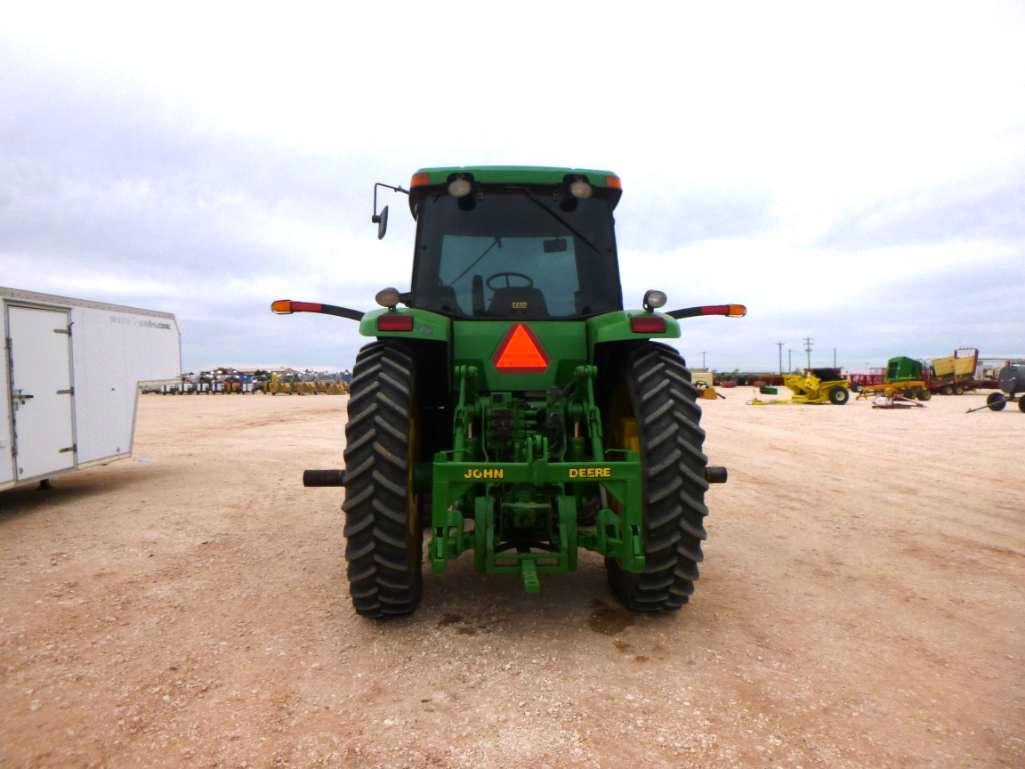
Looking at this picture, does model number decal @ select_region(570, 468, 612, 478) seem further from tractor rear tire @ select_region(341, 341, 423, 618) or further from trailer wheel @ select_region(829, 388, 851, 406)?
trailer wheel @ select_region(829, 388, 851, 406)

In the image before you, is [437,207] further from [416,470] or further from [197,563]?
[197,563]

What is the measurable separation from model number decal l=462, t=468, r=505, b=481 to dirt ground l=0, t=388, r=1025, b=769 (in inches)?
35.6

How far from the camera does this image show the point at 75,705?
268 centimetres

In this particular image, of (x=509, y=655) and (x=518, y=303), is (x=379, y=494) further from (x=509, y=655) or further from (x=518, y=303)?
(x=518, y=303)

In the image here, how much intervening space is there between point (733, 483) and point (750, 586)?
428 cm

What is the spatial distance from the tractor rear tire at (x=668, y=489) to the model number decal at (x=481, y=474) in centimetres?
82

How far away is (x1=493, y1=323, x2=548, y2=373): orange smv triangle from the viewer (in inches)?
150

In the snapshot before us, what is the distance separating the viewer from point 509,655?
311 centimetres

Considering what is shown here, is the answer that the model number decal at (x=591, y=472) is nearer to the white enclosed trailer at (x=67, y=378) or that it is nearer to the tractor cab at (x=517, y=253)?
the tractor cab at (x=517, y=253)

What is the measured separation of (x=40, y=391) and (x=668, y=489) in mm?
7431

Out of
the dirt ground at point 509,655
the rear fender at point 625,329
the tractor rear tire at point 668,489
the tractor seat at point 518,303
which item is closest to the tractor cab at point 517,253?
the tractor seat at point 518,303

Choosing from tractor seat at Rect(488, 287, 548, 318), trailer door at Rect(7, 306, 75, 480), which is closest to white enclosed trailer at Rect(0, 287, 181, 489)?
trailer door at Rect(7, 306, 75, 480)

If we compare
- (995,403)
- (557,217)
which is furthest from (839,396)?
(557,217)

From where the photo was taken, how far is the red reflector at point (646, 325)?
134 inches
